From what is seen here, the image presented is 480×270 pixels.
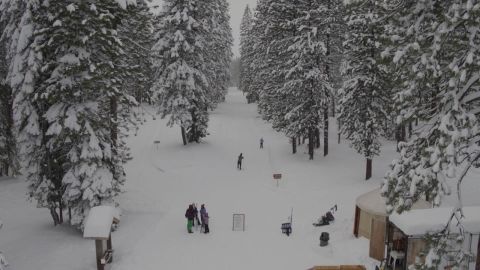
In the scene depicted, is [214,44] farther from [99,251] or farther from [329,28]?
[99,251]

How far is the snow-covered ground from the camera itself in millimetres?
15750

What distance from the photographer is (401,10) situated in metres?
9.15

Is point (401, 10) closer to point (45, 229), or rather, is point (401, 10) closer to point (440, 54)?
point (440, 54)

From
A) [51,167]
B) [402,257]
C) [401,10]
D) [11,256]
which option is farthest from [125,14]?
[402,257]

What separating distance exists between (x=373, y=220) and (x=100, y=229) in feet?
31.9

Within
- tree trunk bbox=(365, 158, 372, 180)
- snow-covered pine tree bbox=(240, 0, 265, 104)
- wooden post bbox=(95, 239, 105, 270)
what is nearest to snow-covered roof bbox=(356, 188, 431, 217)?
wooden post bbox=(95, 239, 105, 270)

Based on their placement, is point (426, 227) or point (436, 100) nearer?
point (436, 100)

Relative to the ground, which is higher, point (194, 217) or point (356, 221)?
point (356, 221)

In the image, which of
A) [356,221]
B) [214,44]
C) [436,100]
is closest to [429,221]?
[436,100]

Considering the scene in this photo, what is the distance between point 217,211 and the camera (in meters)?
21.9

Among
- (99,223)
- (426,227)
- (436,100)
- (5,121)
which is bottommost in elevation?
(99,223)

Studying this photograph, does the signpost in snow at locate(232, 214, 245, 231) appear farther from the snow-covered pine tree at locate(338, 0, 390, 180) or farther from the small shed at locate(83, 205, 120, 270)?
the snow-covered pine tree at locate(338, 0, 390, 180)

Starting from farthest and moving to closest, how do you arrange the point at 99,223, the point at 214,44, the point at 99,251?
the point at 214,44, the point at 99,251, the point at 99,223

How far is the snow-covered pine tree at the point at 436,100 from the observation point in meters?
7.46
